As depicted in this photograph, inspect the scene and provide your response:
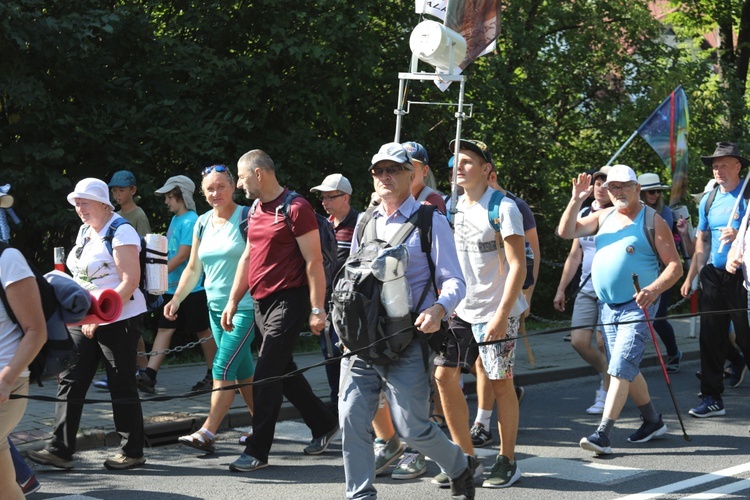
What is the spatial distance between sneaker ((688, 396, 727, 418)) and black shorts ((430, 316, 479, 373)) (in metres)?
2.78

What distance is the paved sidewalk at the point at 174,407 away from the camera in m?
7.30

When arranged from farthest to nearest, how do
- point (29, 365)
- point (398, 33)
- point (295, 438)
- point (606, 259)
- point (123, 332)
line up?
1. point (398, 33)
2. point (295, 438)
3. point (606, 259)
4. point (123, 332)
5. point (29, 365)

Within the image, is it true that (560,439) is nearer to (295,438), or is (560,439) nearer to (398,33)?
(295,438)

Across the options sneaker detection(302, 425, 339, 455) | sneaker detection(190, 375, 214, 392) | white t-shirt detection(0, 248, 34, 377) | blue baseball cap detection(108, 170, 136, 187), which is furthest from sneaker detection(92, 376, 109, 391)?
white t-shirt detection(0, 248, 34, 377)

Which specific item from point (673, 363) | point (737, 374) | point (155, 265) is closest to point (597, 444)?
point (155, 265)

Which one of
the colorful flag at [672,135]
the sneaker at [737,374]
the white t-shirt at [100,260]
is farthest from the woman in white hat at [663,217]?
the white t-shirt at [100,260]

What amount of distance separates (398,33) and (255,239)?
7.60 metres

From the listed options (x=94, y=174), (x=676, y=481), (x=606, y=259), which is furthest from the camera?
(x=94, y=174)

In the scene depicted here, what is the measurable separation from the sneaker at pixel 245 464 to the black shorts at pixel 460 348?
1.38 meters

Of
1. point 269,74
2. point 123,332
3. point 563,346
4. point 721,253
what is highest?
point 269,74

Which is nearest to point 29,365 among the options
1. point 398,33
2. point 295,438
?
point 295,438

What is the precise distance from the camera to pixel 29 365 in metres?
4.68

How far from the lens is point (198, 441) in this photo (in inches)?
275

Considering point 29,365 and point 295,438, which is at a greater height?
point 29,365
